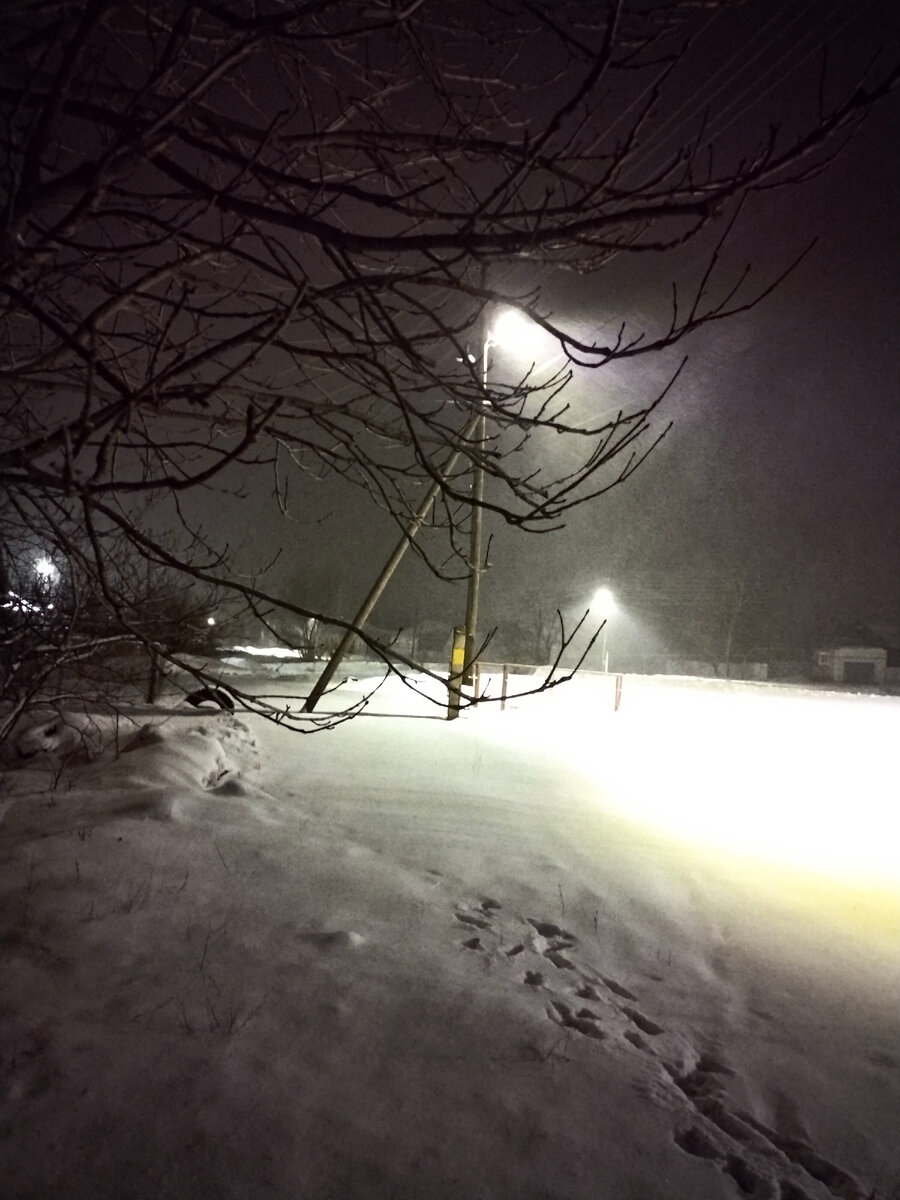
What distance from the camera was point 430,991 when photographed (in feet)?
11.3

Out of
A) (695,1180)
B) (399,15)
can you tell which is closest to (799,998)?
(695,1180)

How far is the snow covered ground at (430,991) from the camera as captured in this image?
94.7 inches

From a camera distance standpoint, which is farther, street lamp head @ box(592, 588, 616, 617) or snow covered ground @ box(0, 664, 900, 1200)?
street lamp head @ box(592, 588, 616, 617)

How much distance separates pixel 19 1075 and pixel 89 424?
93.0 inches

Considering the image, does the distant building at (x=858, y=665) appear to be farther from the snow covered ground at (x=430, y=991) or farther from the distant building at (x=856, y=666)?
the snow covered ground at (x=430, y=991)

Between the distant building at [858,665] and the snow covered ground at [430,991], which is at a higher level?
the distant building at [858,665]

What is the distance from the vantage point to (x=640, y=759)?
1016 cm

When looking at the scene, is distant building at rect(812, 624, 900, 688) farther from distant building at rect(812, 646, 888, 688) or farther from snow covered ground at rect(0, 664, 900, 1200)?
snow covered ground at rect(0, 664, 900, 1200)

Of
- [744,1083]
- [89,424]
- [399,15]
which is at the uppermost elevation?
[399,15]

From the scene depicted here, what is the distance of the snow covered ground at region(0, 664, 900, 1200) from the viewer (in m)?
2.41

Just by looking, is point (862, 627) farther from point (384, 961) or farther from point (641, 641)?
point (384, 961)

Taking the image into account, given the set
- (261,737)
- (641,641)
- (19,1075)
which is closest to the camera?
(19,1075)

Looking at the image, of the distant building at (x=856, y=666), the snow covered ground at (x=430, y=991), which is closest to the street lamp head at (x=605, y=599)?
the distant building at (x=856, y=666)

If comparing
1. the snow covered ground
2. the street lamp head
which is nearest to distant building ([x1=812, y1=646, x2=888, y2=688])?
the street lamp head
